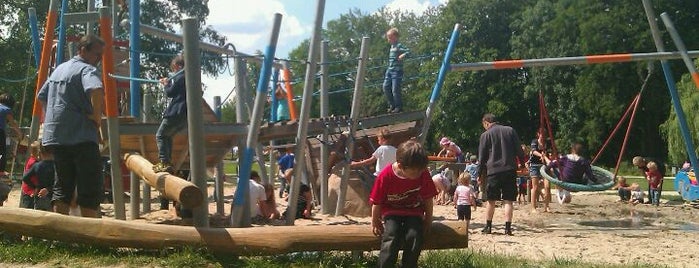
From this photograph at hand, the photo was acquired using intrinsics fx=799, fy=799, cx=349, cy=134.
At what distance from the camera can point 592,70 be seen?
4369 centimetres

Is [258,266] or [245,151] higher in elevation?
[245,151]

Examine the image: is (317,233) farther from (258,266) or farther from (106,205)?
(106,205)

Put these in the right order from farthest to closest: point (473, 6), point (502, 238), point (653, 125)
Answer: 1. point (473, 6)
2. point (653, 125)
3. point (502, 238)

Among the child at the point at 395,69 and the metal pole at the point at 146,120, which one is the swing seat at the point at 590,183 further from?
the metal pole at the point at 146,120

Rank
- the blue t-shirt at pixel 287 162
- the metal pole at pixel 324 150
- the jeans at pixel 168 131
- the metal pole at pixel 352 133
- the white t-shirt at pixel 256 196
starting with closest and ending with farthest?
1. the jeans at pixel 168 131
2. the white t-shirt at pixel 256 196
3. the metal pole at pixel 352 133
4. the metal pole at pixel 324 150
5. the blue t-shirt at pixel 287 162

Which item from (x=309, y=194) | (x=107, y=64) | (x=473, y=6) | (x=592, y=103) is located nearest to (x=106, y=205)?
(x=309, y=194)

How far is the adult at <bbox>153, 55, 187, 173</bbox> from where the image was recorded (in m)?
7.80

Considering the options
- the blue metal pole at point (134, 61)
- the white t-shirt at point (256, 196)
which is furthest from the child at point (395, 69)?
the blue metal pole at point (134, 61)

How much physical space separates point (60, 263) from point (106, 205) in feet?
24.2

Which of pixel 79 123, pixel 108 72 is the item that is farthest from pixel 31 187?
pixel 79 123

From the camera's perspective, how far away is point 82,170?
6.17 m

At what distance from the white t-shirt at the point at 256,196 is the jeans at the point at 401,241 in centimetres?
404

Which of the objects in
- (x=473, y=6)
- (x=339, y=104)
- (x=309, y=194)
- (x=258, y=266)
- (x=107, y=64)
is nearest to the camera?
(x=258, y=266)

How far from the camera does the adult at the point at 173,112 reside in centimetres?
780
